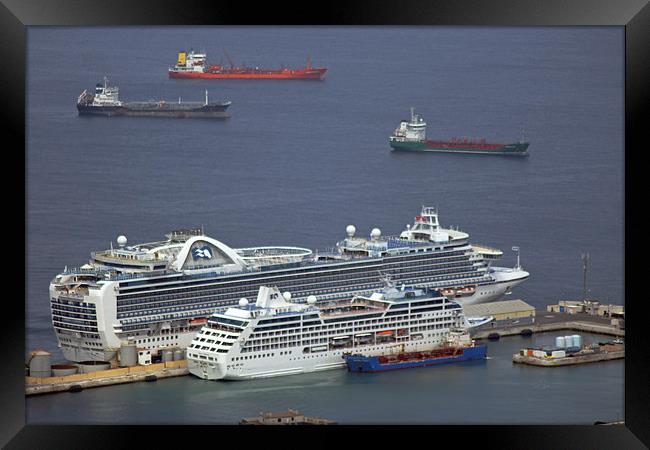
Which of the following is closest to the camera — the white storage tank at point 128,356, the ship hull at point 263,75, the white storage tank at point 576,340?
the white storage tank at point 128,356

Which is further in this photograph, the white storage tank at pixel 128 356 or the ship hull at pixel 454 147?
the ship hull at pixel 454 147

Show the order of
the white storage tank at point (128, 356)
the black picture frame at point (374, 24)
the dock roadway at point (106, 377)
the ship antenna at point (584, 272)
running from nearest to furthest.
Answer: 1. the black picture frame at point (374, 24)
2. the dock roadway at point (106, 377)
3. the white storage tank at point (128, 356)
4. the ship antenna at point (584, 272)

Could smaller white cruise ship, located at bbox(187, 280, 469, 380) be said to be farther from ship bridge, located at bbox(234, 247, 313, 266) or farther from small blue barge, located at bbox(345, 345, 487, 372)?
ship bridge, located at bbox(234, 247, 313, 266)

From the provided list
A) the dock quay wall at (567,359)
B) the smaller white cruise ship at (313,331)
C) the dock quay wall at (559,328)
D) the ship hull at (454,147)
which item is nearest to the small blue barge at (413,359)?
the smaller white cruise ship at (313,331)

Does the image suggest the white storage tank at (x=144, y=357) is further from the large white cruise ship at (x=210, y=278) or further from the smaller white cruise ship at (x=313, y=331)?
the smaller white cruise ship at (x=313, y=331)

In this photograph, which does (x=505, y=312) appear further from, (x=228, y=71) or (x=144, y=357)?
(x=228, y=71)

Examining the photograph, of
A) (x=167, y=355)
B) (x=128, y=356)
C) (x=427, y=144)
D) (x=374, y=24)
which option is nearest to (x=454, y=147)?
(x=427, y=144)
